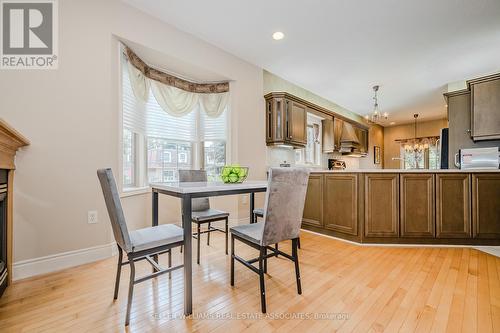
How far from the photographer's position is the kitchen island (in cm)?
266

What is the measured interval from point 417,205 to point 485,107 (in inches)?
84.4

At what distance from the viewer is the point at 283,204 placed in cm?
156

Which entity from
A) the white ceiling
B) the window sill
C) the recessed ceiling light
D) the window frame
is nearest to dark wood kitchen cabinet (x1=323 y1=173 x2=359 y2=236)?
the window frame

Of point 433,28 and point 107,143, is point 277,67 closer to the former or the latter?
point 433,28

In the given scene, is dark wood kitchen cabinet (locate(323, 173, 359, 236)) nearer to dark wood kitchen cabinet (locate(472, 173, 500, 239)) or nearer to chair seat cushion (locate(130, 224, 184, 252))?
dark wood kitchen cabinet (locate(472, 173, 500, 239))

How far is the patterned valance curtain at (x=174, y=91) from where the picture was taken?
278 centimetres

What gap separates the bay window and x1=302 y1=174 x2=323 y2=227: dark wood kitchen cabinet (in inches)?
58.4

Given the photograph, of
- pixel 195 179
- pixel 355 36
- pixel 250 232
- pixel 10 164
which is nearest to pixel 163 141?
pixel 195 179

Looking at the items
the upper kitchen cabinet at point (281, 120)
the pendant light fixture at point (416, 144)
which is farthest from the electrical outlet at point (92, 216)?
the pendant light fixture at point (416, 144)

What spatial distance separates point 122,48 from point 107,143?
1.14m

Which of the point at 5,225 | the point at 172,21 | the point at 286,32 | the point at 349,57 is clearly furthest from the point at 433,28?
the point at 5,225

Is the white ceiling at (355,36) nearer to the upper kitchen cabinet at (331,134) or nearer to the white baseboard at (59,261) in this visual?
the upper kitchen cabinet at (331,134)

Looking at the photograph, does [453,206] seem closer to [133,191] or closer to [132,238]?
[132,238]

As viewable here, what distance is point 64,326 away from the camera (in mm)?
1302
